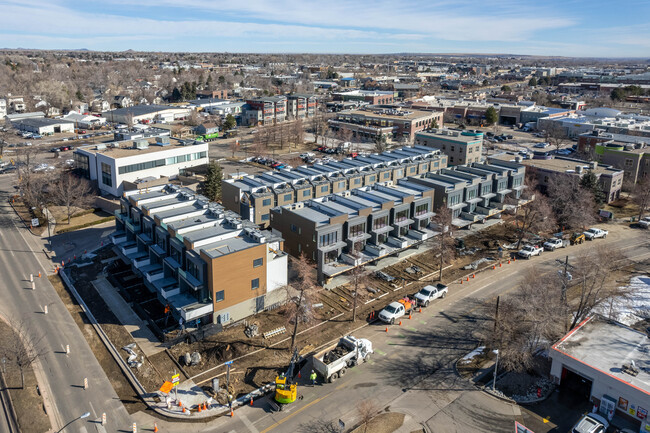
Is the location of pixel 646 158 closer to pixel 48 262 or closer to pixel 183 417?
pixel 183 417

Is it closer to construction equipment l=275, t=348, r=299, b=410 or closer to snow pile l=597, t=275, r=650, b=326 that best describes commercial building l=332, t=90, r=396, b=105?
snow pile l=597, t=275, r=650, b=326

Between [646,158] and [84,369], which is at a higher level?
[646,158]

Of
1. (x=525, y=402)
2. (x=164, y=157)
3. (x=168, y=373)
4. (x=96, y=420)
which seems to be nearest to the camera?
(x=96, y=420)

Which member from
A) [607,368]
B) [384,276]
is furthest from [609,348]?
[384,276]

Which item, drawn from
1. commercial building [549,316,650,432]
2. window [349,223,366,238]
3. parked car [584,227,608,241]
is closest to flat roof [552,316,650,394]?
commercial building [549,316,650,432]

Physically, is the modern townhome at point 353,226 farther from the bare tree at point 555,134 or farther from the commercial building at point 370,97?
the commercial building at point 370,97

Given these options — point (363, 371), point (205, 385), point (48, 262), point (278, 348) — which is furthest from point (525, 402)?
point (48, 262)
